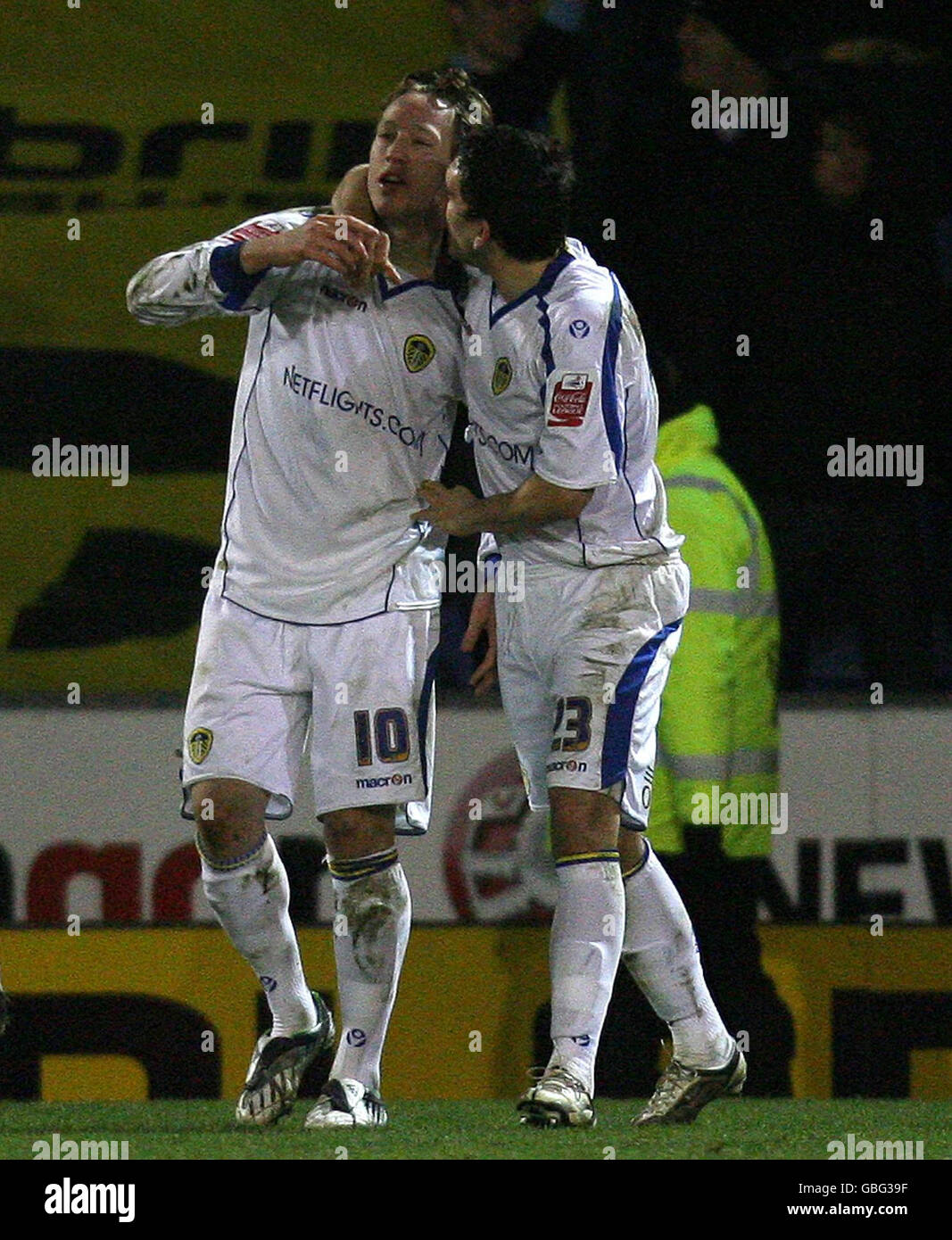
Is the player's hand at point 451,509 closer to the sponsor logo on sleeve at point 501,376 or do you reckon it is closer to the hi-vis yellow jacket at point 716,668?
the sponsor logo on sleeve at point 501,376

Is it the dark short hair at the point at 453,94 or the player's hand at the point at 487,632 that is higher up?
the dark short hair at the point at 453,94

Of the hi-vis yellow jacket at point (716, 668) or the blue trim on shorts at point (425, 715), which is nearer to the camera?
the blue trim on shorts at point (425, 715)

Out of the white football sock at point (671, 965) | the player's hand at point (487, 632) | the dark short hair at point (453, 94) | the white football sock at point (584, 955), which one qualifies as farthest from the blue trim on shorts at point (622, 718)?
the dark short hair at point (453, 94)

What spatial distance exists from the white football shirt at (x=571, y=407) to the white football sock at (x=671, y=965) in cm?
66

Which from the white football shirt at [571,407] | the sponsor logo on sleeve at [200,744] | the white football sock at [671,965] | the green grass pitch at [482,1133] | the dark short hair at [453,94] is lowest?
the green grass pitch at [482,1133]

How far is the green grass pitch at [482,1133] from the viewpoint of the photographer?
12.7 feet

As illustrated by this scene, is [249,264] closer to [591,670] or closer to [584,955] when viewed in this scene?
[591,670]

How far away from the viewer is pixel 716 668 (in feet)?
19.6

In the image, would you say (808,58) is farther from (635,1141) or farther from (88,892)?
(635,1141)

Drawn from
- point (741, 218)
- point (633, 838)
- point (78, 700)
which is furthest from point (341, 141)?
point (633, 838)

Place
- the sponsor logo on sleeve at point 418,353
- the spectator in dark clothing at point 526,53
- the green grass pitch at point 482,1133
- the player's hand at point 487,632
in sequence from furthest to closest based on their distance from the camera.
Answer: the spectator in dark clothing at point 526,53 → the player's hand at point 487,632 → the sponsor logo on sleeve at point 418,353 → the green grass pitch at point 482,1133

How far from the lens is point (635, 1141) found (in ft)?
13.2

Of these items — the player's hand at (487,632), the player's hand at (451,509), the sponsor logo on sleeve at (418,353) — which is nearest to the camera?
the player's hand at (451,509)

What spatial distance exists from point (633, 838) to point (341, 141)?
3341 millimetres
